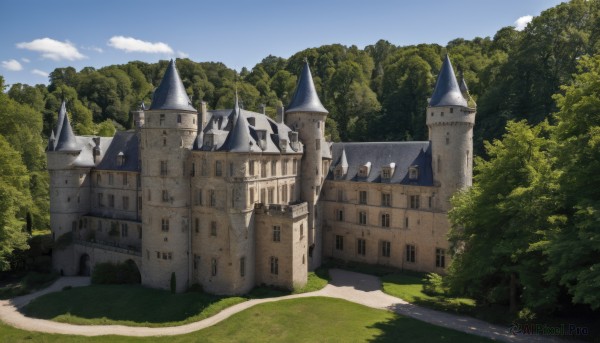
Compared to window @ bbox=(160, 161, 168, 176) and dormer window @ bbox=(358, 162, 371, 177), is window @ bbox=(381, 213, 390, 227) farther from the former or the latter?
window @ bbox=(160, 161, 168, 176)

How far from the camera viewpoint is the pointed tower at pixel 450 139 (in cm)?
4362

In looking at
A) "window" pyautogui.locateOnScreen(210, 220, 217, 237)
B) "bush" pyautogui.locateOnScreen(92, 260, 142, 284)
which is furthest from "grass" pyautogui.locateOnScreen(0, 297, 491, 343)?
"bush" pyautogui.locateOnScreen(92, 260, 142, 284)

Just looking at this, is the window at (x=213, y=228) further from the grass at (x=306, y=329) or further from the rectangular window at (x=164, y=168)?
the grass at (x=306, y=329)

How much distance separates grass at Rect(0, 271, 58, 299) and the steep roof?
33.7 metres

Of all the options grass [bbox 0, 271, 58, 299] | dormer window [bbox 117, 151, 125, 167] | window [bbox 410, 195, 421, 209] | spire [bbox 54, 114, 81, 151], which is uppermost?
spire [bbox 54, 114, 81, 151]

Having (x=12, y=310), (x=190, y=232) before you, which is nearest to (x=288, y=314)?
(x=190, y=232)

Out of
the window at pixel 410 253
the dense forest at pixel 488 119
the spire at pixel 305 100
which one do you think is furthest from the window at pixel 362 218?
the spire at pixel 305 100

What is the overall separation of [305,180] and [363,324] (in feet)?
63.8

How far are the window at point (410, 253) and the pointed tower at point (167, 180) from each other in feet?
77.0

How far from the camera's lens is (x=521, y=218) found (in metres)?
28.6

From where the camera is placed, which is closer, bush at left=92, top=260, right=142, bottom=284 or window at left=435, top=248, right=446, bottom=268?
bush at left=92, top=260, right=142, bottom=284

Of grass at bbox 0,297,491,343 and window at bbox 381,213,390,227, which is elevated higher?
window at bbox 381,213,390,227

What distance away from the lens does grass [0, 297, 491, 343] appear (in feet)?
98.3

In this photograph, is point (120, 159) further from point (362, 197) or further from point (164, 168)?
point (362, 197)
